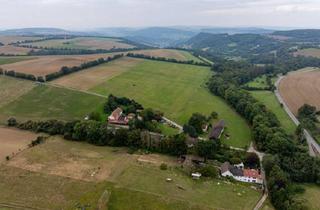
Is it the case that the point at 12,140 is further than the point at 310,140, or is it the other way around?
the point at 310,140

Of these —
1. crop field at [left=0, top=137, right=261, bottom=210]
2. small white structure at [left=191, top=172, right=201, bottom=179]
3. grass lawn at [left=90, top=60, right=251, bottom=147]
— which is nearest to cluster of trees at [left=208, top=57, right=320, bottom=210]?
grass lawn at [left=90, top=60, right=251, bottom=147]

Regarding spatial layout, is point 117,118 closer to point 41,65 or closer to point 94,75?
point 94,75

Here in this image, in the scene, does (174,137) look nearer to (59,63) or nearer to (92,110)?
(92,110)

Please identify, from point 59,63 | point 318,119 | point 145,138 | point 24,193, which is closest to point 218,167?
point 145,138

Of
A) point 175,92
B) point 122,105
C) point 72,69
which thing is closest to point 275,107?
point 175,92

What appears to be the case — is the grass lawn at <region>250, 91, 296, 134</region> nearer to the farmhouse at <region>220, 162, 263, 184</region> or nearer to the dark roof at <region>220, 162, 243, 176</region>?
the farmhouse at <region>220, 162, 263, 184</region>
